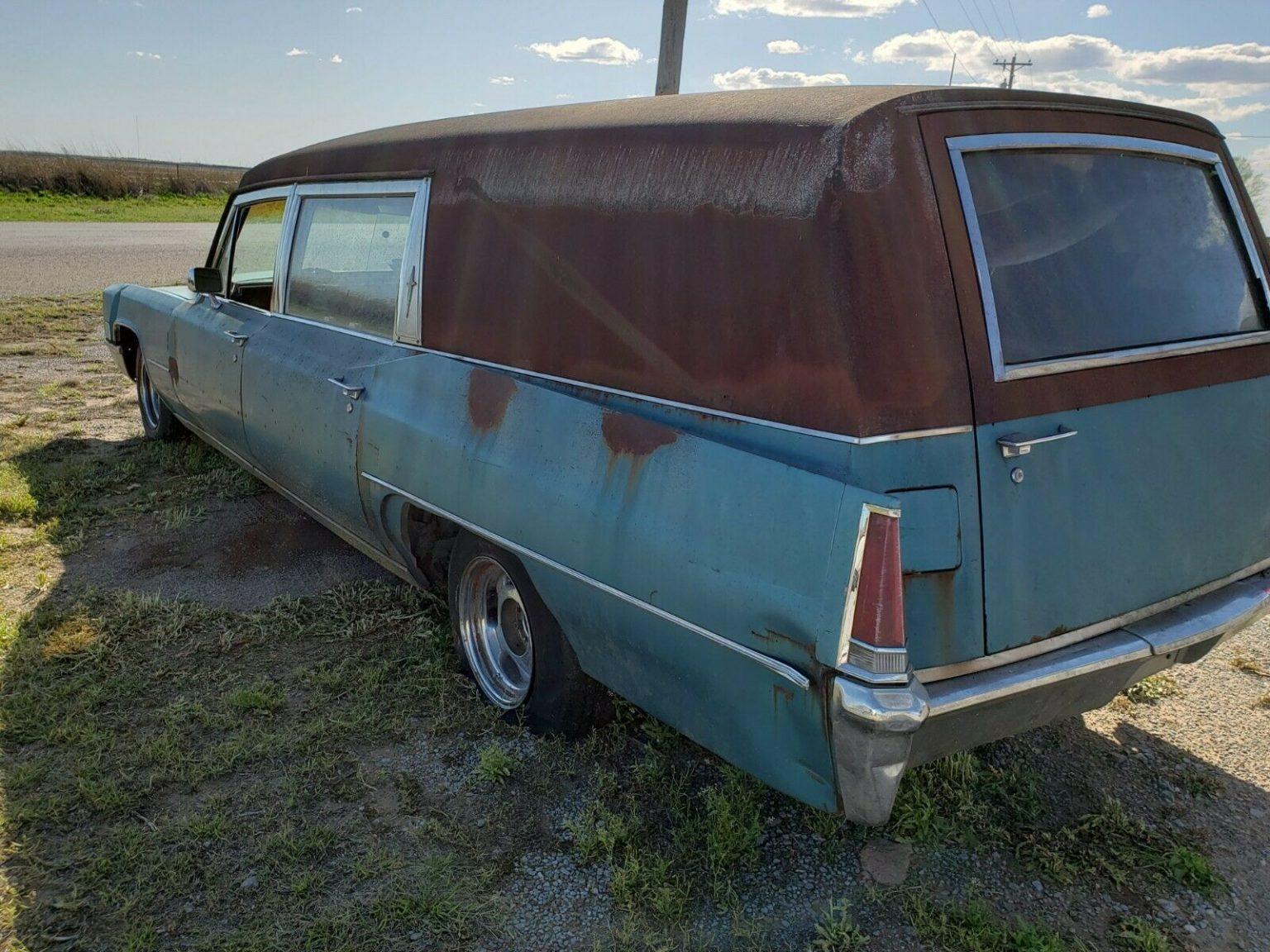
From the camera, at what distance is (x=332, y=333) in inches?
151

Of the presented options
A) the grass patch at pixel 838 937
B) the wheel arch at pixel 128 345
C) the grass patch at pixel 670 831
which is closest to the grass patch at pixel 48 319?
the wheel arch at pixel 128 345

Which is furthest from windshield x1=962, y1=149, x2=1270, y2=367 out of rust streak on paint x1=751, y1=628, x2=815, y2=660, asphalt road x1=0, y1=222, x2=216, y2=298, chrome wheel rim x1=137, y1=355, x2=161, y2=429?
asphalt road x1=0, y1=222, x2=216, y2=298

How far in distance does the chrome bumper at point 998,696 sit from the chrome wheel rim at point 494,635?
1.44m

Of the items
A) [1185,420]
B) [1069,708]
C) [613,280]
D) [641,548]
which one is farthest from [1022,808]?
[613,280]

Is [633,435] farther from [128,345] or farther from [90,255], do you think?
[90,255]

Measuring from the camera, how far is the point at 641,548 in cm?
239

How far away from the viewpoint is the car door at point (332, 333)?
350cm

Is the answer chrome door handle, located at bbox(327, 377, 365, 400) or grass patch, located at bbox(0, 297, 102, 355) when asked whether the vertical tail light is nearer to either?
chrome door handle, located at bbox(327, 377, 365, 400)

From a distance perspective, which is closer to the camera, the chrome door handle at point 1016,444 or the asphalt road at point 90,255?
the chrome door handle at point 1016,444

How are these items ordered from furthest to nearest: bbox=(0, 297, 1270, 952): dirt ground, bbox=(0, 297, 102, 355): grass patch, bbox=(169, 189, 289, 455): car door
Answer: bbox=(0, 297, 102, 355): grass patch
bbox=(169, 189, 289, 455): car door
bbox=(0, 297, 1270, 952): dirt ground

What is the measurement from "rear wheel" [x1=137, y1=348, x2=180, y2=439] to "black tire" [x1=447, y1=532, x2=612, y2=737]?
11.8 ft

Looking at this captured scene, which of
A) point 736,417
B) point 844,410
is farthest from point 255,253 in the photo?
point 844,410

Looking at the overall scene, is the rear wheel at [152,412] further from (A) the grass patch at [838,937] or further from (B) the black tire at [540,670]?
Answer: (A) the grass patch at [838,937]

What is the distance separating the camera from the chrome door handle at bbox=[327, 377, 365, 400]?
11.4ft
